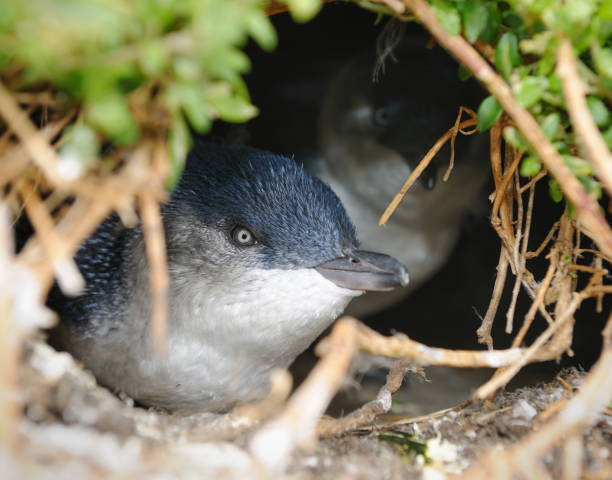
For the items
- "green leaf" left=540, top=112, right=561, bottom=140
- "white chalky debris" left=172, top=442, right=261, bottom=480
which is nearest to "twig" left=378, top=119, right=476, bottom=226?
"green leaf" left=540, top=112, right=561, bottom=140

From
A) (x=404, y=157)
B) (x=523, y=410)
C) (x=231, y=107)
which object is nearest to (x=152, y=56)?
(x=231, y=107)

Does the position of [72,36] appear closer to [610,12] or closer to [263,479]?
[263,479]

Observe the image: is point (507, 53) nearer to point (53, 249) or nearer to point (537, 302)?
point (537, 302)

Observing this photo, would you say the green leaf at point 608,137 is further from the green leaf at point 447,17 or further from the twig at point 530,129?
the green leaf at point 447,17

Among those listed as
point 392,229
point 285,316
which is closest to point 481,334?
point 285,316

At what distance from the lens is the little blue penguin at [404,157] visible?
8.30 ft

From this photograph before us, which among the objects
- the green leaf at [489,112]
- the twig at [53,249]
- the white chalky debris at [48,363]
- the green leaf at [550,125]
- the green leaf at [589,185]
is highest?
the green leaf at [550,125]

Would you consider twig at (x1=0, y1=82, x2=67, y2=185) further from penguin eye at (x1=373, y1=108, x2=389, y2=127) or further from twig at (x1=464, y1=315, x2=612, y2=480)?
penguin eye at (x1=373, y1=108, x2=389, y2=127)

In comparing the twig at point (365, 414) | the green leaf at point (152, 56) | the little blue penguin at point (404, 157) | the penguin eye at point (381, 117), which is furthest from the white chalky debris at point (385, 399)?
the penguin eye at point (381, 117)

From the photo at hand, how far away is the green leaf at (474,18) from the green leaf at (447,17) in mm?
32

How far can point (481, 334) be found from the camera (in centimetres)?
137

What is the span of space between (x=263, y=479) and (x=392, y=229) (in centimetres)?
196

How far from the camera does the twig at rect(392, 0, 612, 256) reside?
979mm

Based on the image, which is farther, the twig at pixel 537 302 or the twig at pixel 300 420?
the twig at pixel 537 302
